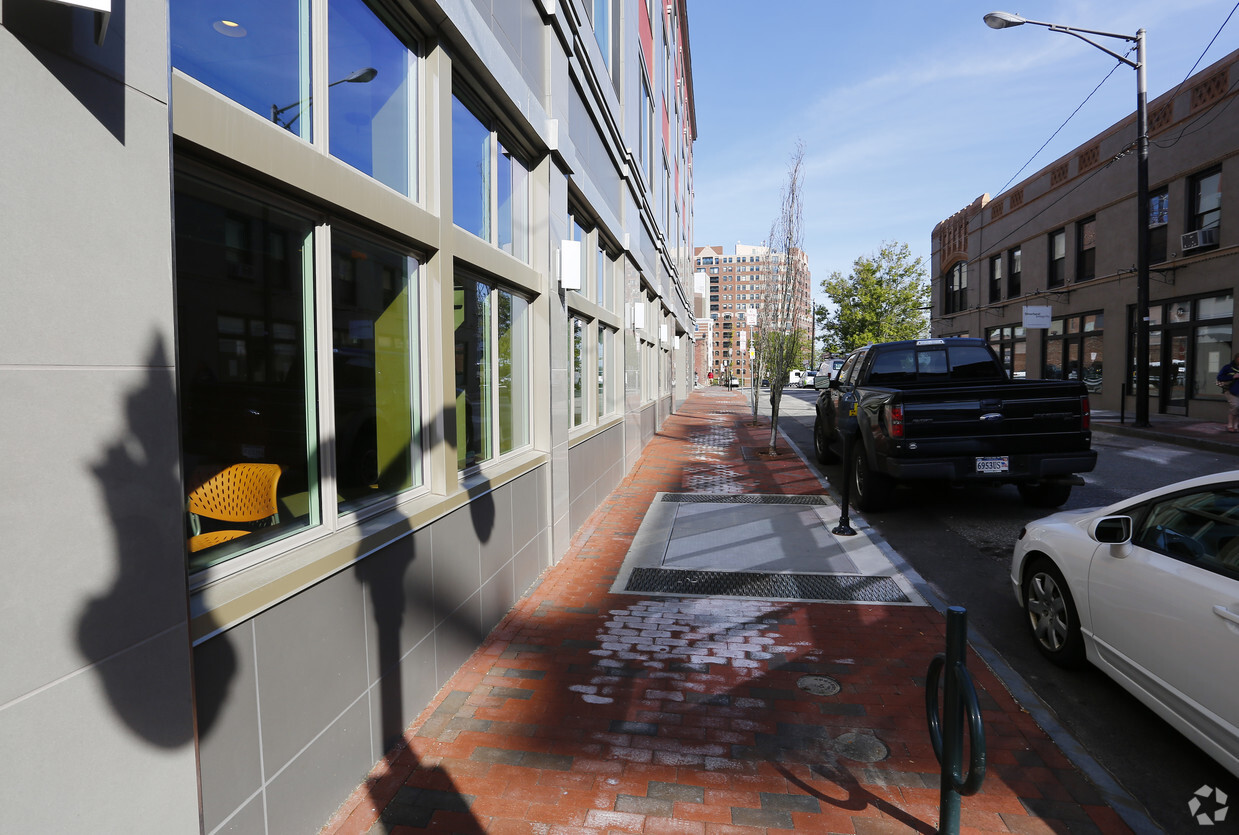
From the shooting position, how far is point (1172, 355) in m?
19.1

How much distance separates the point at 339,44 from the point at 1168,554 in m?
4.51

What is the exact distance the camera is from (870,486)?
8227 mm

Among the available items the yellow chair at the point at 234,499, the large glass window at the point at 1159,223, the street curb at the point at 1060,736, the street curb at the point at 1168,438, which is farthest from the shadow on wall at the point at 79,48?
the large glass window at the point at 1159,223

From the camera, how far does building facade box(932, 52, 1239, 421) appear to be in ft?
56.7

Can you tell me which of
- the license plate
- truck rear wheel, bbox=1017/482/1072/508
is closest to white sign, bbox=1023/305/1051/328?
truck rear wheel, bbox=1017/482/1072/508

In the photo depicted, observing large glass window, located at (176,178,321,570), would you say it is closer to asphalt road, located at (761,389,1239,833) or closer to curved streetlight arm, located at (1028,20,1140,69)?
asphalt road, located at (761,389,1239,833)

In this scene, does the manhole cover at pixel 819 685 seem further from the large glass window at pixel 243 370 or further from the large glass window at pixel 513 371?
the large glass window at pixel 513 371

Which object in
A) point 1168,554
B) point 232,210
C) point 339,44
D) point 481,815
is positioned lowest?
point 481,815

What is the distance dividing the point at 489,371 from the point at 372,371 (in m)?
1.92

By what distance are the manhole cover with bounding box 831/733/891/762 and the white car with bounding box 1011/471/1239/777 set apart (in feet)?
4.11

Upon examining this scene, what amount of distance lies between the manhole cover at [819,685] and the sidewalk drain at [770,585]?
56.6 inches

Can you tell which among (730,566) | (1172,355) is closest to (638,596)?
(730,566)

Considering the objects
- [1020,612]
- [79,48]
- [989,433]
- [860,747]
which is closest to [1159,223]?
[989,433]

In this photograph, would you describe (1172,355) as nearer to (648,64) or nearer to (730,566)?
(648,64)
